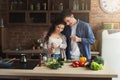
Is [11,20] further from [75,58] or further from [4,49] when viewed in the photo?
[75,58]

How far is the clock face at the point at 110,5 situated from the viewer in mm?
6102

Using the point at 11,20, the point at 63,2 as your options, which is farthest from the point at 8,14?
the point at 63,2

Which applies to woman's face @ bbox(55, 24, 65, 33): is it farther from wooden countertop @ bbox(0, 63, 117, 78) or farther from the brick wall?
the brick wall

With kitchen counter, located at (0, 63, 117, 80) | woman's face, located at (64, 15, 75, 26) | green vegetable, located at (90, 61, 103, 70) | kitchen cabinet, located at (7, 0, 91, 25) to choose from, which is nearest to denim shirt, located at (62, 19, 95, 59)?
woman's face, located at (64, 15, 75, 26)

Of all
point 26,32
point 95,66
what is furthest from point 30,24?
point 95,66

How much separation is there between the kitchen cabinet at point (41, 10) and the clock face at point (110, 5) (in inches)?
15.8

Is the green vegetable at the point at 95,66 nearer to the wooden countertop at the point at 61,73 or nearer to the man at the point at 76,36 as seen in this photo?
the wooden countertop at the point at 61,73

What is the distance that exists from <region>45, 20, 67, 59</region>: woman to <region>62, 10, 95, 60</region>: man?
0.10 metres

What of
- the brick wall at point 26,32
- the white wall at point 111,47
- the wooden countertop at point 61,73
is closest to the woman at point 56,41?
the wooden countertop at point 61,73

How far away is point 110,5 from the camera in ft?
20.1

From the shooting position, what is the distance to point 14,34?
6.30m

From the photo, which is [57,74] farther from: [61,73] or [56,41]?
[56,41]

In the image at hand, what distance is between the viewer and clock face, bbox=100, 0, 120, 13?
6.10m

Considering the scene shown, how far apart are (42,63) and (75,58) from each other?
618mm
